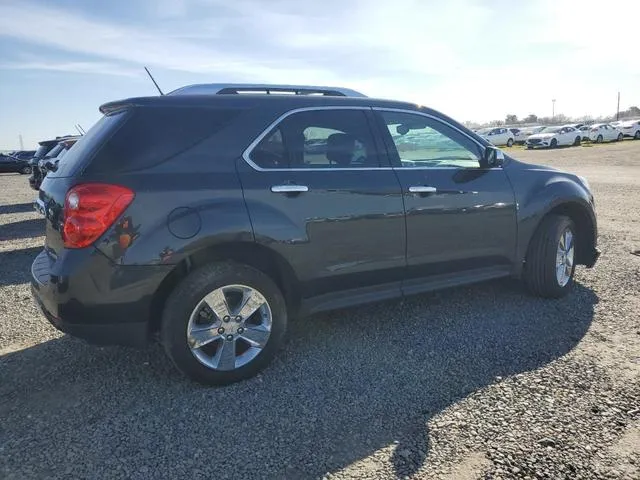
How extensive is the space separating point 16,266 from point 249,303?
4753 millimetres

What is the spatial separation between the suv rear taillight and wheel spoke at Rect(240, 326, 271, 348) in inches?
43.0

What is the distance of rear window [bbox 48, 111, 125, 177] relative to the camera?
9.98 ft

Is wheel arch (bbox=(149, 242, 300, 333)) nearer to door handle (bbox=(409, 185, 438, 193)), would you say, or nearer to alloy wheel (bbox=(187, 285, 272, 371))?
alloy wheel (bbox=(187, 285, 272, 371))

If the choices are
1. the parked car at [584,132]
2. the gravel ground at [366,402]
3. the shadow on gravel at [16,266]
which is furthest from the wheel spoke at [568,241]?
the parked car at [584,132]

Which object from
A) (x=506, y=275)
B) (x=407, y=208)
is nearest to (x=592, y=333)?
(x=506, y=275)

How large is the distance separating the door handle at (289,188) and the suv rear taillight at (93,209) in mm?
906

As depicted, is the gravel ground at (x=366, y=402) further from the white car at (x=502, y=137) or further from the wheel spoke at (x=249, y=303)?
the white car at (x=502, y=137)

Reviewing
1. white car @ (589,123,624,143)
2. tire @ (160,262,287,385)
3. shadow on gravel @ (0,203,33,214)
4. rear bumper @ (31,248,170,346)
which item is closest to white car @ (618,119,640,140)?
white car @ (589,123,624,143)

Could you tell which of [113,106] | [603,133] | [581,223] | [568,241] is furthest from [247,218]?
[603,133]

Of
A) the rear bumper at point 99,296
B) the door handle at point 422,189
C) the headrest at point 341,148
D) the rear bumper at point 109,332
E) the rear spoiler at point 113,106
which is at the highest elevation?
the rear spoiler at point 113,106

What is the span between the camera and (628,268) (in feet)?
18.5

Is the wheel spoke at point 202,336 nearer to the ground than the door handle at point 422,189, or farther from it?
nearer to the ground

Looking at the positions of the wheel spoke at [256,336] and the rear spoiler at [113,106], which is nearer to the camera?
the rear spoiler at [113,106]

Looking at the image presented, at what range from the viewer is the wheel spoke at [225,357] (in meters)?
3.24
